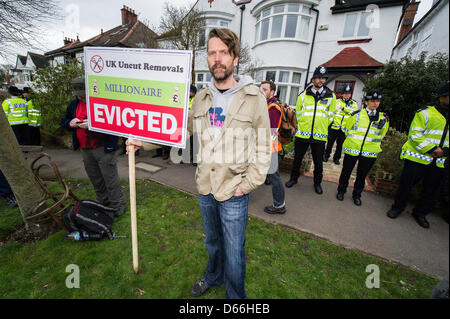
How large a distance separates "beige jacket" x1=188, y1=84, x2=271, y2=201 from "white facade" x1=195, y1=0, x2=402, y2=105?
37.7ft

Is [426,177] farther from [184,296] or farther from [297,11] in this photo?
[297,11]

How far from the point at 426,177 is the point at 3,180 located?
5.87 meters

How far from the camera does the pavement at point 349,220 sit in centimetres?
95

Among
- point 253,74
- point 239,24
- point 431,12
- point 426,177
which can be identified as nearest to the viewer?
point 431,12

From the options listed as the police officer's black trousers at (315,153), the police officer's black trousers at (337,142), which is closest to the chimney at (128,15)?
the police officer's black trousers at (337,142)

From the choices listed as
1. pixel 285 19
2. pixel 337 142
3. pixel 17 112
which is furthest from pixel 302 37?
pixel 17 112

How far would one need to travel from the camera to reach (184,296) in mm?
2041

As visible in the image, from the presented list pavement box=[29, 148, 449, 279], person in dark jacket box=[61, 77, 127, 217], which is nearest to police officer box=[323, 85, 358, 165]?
Result: pavement box=[29, 148, 449, 279]

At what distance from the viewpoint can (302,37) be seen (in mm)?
11477

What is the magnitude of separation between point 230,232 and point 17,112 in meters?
7.40

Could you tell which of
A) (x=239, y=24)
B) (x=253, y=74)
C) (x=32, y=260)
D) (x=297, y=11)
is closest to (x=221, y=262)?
(x=32, y=260)

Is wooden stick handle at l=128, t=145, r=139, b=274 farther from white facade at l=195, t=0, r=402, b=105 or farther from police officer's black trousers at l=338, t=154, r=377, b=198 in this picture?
white facade at l=195, t=0, r=402, b=105

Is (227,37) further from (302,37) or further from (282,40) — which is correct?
(302,37)

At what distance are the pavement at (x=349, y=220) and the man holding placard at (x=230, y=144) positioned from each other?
1051mm
